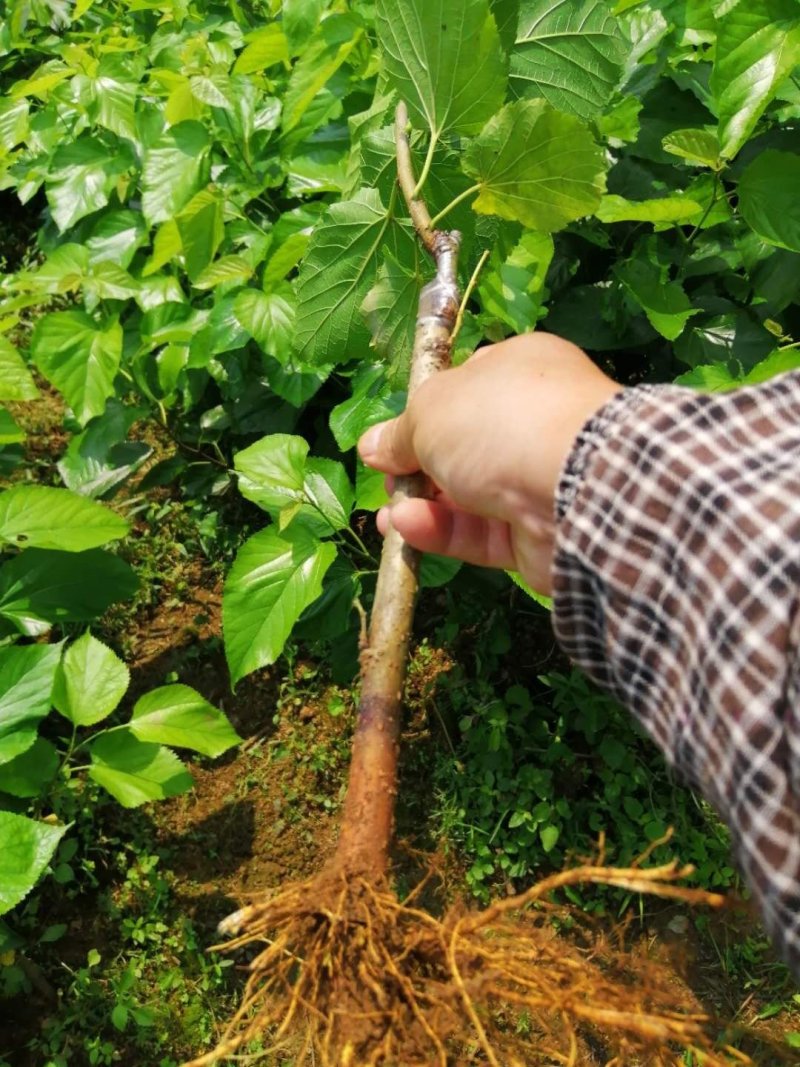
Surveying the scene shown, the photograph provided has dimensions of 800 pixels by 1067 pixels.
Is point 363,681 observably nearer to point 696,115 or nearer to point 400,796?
point 400,796

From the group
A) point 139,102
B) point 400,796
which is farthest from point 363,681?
point 139,102

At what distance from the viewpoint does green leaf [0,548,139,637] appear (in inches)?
74.9

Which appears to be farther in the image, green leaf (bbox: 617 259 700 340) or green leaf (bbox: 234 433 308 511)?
green leaf (bbox: 234 433 308 511)

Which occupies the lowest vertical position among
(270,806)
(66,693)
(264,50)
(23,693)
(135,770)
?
(270,806)

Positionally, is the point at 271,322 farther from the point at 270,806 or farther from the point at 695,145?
the point at 270,806

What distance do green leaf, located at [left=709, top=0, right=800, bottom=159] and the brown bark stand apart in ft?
1.73

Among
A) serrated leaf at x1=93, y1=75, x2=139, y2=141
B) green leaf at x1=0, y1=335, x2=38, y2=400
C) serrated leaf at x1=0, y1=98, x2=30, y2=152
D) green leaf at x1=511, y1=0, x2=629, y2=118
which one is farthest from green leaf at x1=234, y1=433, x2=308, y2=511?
serrated leaf at x1=0, y1=98, x2=30, y2=152

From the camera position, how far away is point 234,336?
1.94 m

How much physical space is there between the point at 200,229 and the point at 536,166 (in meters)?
1.01

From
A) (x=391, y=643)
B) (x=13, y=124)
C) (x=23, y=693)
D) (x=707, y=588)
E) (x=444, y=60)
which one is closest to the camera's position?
(x=707, y=588)

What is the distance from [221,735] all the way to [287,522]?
1.65 ft

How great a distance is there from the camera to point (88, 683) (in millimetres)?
1798

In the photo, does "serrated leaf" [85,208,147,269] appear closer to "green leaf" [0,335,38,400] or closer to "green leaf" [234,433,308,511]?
"green leaf" [0,335,38,400]

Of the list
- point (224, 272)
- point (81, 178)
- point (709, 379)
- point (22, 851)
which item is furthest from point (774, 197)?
point (81, 178)
